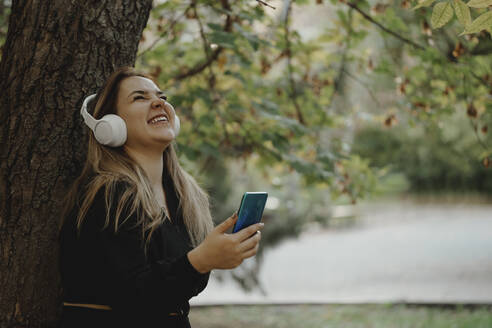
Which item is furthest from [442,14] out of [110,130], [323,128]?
[323,128]

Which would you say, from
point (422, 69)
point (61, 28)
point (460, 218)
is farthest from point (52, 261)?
point (460, 218)

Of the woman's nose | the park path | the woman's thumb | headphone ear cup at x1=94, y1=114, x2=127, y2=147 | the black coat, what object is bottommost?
the park path

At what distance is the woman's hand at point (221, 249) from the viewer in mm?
1413

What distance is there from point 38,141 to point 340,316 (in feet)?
16.1

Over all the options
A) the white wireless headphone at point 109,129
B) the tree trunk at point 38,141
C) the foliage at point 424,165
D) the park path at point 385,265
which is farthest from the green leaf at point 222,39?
the foliage at point 424,165

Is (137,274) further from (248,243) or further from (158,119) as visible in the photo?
(158,119)

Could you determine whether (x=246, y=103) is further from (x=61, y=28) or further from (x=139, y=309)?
(x=139, y=309)

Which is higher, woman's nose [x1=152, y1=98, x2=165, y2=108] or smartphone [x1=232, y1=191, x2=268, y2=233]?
woman's nose [x1=152, y1=98, x2=165, y2=108]

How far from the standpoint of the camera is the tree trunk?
1.84 metres

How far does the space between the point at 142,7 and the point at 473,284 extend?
790 cm

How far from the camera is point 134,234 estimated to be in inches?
59.7

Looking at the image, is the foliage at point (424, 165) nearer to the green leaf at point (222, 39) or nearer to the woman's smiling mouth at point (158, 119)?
the green leaf at point (222, 39)

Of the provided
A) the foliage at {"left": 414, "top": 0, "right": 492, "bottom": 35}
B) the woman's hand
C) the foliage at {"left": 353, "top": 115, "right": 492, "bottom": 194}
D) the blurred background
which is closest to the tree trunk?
the woman's hand

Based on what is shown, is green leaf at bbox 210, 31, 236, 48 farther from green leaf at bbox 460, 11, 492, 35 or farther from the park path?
the park path
